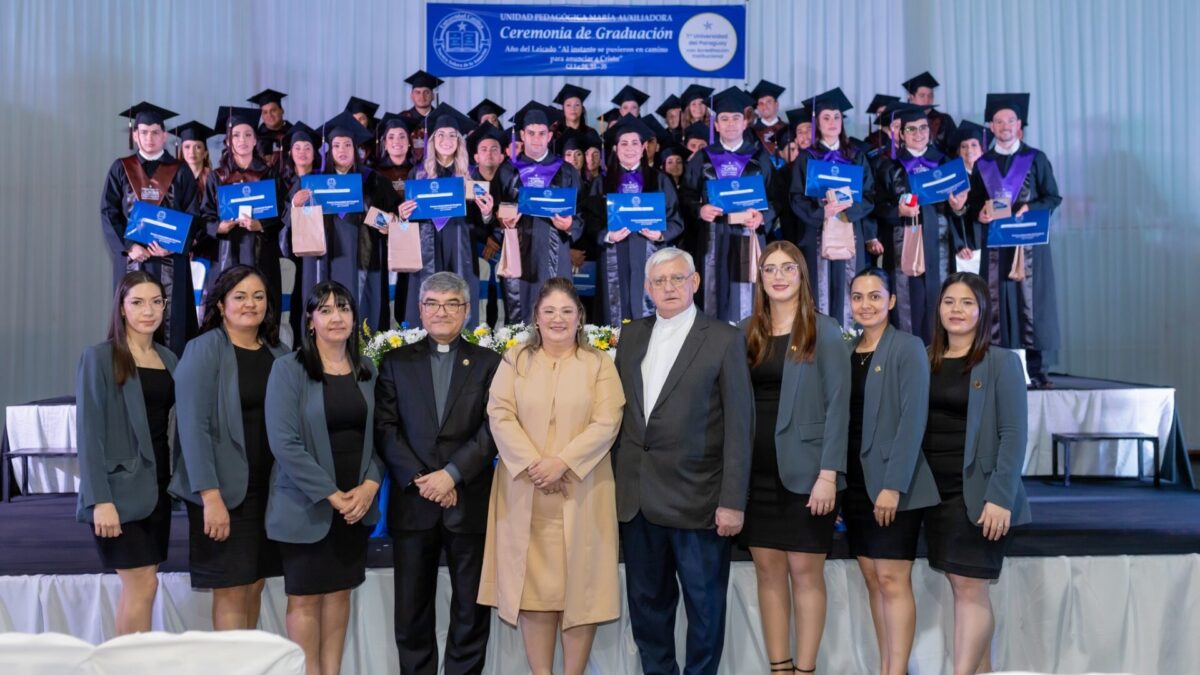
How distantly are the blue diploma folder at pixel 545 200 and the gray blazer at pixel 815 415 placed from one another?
126 inches

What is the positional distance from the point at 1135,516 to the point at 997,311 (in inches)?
94.7

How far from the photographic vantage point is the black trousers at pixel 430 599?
325 cm

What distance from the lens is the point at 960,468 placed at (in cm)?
318

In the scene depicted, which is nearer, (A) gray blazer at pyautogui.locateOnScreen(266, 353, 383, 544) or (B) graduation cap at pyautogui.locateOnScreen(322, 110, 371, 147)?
(A) gray blazer at pyautogui.locateOnScreen(266, 353, 383, 544)

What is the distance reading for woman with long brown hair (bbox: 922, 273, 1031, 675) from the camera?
121 inches

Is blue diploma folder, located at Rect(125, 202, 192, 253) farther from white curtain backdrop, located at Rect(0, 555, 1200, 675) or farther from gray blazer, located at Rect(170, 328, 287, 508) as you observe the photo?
gray blazer, located at Rect(170, 328, 287, 508)

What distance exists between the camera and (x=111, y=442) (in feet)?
10.1

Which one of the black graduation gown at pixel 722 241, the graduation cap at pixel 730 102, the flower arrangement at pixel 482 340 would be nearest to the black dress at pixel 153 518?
the flower arrangement at pixel 482 340

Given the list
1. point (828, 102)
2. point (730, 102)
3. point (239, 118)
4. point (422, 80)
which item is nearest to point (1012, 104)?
point (828, 102)

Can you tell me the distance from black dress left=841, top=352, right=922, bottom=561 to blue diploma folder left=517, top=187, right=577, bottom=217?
3.15 meters

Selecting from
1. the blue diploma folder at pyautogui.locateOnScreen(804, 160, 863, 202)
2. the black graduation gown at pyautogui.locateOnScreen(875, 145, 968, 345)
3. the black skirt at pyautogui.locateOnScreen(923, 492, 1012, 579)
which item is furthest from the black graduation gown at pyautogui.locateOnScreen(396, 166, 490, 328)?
the black skirt at pyautogui.locateOnScreen(923, 492, 1012, 579)

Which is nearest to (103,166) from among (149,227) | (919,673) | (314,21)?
(314,21)

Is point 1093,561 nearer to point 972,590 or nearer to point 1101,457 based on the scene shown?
point 972,590

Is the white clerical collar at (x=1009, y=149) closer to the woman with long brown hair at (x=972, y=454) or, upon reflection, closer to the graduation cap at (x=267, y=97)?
the woman with long brown hair at (x=972, y=454)
